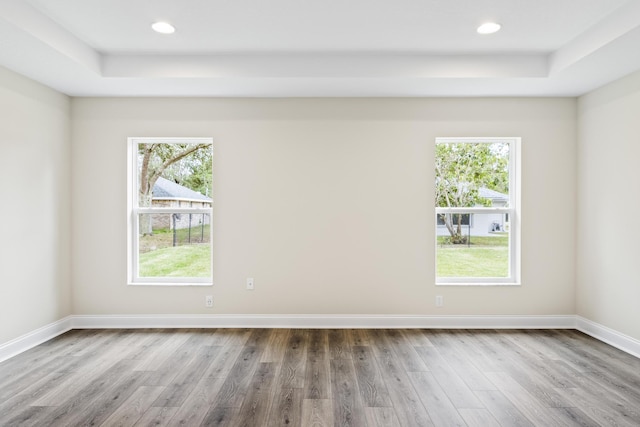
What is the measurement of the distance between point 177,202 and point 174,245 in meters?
0.49

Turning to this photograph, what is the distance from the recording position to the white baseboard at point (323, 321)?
12.8ft

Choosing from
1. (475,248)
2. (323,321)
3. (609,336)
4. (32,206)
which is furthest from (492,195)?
(32,206)

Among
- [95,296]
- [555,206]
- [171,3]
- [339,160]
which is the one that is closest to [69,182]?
[95,296]

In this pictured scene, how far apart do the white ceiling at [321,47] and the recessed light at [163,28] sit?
0.17 ft

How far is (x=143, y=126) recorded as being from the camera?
394 centimetres

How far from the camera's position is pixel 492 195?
4062 mm

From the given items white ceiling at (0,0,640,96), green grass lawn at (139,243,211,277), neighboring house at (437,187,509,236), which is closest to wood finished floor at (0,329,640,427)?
green grass lawn at (139,243,211,277)

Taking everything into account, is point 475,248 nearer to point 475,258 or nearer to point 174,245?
point 475,258

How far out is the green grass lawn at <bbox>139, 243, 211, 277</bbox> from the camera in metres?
4.09

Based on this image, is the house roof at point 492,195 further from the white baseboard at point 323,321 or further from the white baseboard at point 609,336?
the white baseboard at point 609,336

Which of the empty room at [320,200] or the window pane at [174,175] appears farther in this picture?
the window pane at [174,175]

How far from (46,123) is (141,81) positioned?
42.7 inches

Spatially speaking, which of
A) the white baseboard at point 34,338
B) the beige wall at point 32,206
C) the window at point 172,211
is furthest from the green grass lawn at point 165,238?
the white baseboard at point 34,338

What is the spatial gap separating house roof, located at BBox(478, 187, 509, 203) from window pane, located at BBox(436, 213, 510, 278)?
0.59 feet
